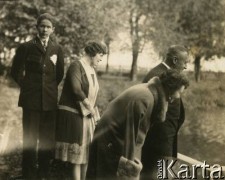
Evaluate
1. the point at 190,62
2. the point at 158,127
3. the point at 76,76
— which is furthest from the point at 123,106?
the point at 190,62

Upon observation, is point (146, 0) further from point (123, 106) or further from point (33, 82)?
point (123, 106)

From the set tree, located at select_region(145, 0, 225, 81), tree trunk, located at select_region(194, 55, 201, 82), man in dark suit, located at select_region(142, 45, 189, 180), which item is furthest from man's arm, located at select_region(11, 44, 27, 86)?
tree trunk, located at select_region(194, 55, 201, 82)

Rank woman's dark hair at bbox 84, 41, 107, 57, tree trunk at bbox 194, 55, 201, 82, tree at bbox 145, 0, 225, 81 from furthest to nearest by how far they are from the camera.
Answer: tree trunk at bbox 194, 55, 201, 82 < tree at bbox 145, 0, 225, 81 < woman's dark hair at bbox 84, 41, 107, 57

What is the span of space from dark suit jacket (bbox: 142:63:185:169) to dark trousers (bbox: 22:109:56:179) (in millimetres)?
699

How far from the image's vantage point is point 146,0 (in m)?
3.27

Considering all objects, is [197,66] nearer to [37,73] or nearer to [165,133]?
[165,133]

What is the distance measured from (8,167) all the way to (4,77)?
A: 0.71 m

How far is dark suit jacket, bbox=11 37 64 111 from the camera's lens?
2.84 meters

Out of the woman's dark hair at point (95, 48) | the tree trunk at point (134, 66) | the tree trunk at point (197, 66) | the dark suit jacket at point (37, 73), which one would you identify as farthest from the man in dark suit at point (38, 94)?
the tree trunk at point (197, 66)

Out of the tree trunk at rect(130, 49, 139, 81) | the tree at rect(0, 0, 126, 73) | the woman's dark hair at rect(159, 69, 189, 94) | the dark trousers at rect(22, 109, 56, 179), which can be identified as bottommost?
the dark trousers at rect(22, 109, 56, 179)

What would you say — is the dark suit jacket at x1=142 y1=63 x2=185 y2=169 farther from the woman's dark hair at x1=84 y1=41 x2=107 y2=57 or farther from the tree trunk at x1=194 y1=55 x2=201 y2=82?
the tree trunk at x1=194 y1=55 x2=201 y2=82

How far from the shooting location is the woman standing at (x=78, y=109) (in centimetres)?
271

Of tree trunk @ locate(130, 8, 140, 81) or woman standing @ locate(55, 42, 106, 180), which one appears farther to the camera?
tree trunk @ locate(130, 8, 140, 81)

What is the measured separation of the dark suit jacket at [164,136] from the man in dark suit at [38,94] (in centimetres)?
70
